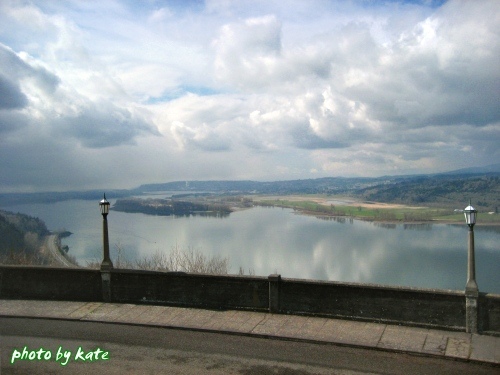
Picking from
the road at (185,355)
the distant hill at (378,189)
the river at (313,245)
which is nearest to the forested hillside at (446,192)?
the distant hill at (378,189)

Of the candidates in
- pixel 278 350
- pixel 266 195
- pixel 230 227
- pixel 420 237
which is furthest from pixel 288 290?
pixel 266 195

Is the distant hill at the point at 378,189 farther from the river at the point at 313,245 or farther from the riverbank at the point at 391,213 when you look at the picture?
the river at the point at 313,245

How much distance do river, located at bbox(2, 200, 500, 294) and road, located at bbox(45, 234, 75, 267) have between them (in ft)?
8.94

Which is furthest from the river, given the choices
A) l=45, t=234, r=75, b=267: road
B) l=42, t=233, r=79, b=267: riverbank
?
l=45, t=234, r=75, b=267: road

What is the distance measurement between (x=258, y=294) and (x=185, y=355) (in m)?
2.85

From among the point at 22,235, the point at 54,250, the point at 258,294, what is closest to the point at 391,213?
the point at 54,250

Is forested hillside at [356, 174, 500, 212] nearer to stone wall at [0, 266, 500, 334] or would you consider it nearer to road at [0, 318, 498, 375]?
stone wall at [0, 266, 500, 334]

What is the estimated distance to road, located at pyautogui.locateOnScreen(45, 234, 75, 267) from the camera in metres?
52.4

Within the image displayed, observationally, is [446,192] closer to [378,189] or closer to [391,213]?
[391,213]

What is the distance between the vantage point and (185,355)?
827cm

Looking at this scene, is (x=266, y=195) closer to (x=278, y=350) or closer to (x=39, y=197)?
(x=39, y=197)

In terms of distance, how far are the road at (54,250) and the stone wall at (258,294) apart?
37400 millimetres

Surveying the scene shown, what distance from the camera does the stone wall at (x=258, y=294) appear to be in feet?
30.4

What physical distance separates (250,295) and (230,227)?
83583 mm
